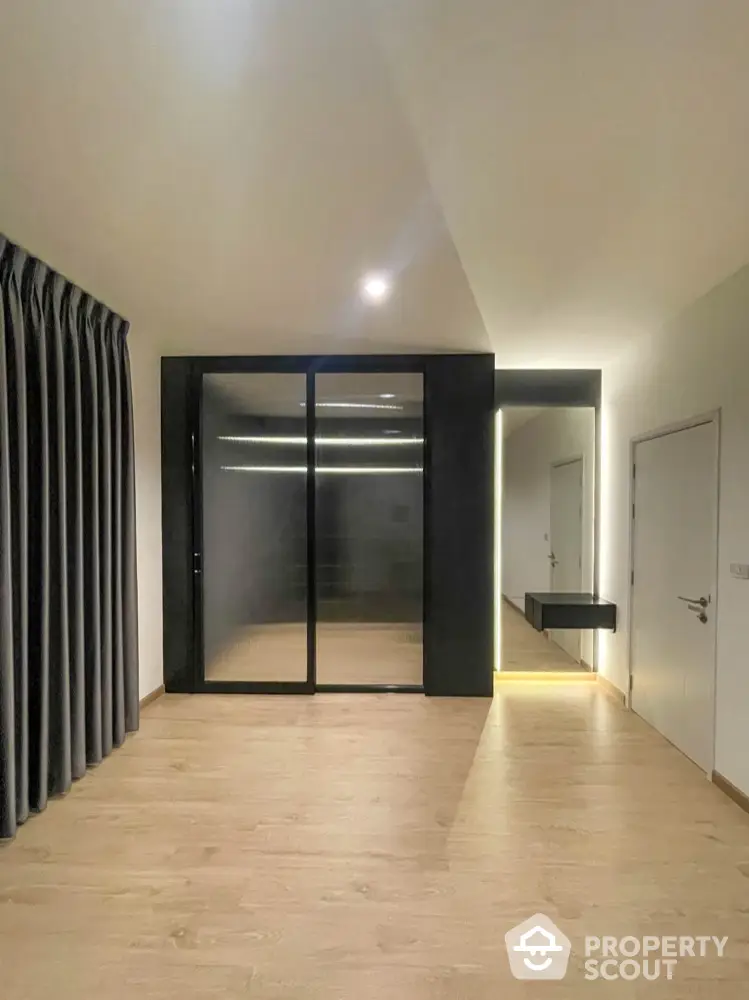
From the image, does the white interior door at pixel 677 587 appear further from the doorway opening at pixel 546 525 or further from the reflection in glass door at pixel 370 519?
the reflection in glass door at pixel 370 519

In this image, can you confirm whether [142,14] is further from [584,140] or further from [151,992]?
[151,992]

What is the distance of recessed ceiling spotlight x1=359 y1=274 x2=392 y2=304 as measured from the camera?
282 cm

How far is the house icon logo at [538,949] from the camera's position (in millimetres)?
1810

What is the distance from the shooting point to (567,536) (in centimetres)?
520

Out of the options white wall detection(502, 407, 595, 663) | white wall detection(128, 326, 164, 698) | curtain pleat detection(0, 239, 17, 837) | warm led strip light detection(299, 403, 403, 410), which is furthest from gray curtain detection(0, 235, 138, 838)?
white wall detection(502, 407, 595, 663)

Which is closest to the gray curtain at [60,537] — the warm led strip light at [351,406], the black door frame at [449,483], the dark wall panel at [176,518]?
the dark wall panel at [176,518]

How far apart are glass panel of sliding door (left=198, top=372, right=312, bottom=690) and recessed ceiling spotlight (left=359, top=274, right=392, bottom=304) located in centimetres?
137

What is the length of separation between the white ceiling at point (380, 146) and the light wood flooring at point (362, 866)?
2.56m

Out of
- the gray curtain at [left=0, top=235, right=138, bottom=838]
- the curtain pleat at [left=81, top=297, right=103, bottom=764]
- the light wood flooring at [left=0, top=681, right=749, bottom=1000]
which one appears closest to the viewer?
the light wood flooring at [left=0, top=681, right=749, bottom=1000]

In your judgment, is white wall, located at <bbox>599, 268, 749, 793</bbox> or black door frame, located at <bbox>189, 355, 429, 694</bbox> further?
black door frame, located at <bbox>189, 355, 429, 694</bbox>

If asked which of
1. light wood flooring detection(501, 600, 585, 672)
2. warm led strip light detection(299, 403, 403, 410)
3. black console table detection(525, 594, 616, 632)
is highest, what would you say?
warm led strip light detection(299, 403, 403, 410)

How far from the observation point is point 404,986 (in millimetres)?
1748

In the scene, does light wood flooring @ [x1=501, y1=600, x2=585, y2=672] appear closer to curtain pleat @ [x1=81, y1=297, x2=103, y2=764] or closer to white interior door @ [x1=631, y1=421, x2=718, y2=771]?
white interior door @ [x1=631, y1=421, x2=718, y2=771]
